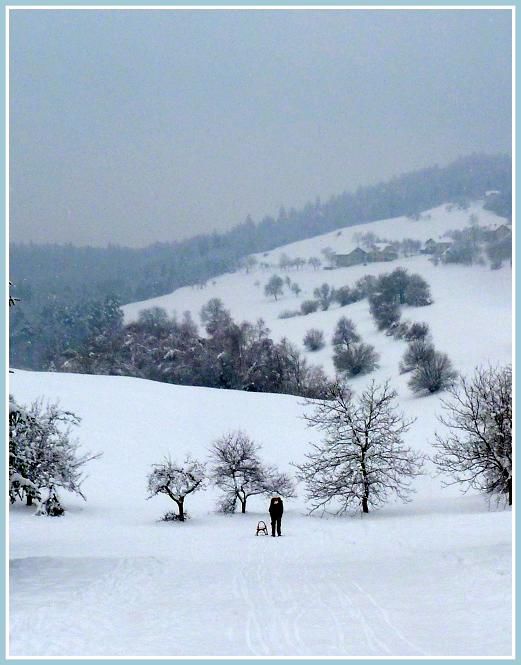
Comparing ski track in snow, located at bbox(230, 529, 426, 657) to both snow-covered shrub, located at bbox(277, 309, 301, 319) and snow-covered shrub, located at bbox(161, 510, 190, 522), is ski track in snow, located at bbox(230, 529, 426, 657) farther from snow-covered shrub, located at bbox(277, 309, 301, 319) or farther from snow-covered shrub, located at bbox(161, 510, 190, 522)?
snow-covered shrub, located at bbox(277, 309, 301, 319)

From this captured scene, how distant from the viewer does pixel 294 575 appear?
36.0ft

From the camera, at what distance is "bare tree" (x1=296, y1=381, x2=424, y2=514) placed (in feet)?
74.3

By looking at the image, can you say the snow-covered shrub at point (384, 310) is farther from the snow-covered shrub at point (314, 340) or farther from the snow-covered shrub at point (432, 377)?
the snow-covered shrub at point (432, 377)

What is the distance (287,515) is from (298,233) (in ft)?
396

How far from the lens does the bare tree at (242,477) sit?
2460 centimetres

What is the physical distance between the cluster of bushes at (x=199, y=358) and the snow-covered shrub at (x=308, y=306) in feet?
63.1

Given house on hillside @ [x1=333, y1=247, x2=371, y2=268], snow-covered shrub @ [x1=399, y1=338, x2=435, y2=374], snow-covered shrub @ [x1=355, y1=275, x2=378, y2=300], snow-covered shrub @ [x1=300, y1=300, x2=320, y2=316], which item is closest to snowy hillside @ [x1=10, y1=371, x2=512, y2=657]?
snow-covered shrub @ [x1=399, y1=338, x2=435, y2=374]


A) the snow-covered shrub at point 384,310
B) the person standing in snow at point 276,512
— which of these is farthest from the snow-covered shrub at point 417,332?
the person standing in snow at point 276,512

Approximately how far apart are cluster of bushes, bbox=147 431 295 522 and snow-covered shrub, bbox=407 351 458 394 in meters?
25.2

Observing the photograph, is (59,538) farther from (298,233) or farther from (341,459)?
(298,233)

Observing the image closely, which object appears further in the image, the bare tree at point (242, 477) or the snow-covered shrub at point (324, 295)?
the snow-covered shrub at point (324, 295)

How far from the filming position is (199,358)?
6494 centimetres

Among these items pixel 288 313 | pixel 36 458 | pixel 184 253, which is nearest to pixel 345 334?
pixel 288 313

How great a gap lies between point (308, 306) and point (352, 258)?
2606cm
